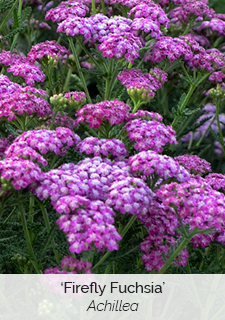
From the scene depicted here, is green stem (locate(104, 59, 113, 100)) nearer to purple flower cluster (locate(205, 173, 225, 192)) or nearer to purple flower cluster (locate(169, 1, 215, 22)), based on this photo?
purple flower cluster (locate(205, 173, 225, 192))

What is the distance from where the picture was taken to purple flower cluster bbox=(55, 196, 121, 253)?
6.31 feet

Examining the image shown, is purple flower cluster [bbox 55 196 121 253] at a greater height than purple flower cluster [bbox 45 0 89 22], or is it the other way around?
purple flower cluster [bbox 45 0 89 22]

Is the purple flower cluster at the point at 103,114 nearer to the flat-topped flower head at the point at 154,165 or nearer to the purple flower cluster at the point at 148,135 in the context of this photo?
the purple flower cluster at the point at 148,135

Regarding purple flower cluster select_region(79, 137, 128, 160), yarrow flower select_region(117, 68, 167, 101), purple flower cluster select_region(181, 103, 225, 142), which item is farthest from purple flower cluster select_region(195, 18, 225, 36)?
purple flower cluster select_region(79, 137, 128, 160)

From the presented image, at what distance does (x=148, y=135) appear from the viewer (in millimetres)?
2455

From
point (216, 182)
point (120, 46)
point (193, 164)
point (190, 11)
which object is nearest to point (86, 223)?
point (216, 182)

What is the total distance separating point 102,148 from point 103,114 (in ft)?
0.74

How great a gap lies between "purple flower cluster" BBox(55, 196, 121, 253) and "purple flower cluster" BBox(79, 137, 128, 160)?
0.41m

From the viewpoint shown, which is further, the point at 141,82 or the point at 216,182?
the point at 141,82

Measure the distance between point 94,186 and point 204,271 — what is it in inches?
33.6

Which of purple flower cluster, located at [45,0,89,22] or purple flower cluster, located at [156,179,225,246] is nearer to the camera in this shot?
purple flower cluster, located at [156,179,225,246]

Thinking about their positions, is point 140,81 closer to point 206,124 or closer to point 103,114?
point 103,114

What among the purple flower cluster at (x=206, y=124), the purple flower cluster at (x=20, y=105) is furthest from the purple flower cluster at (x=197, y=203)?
the purple flower cluster at (x=206, y=124)

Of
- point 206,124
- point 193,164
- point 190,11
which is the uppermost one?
point 190,11
